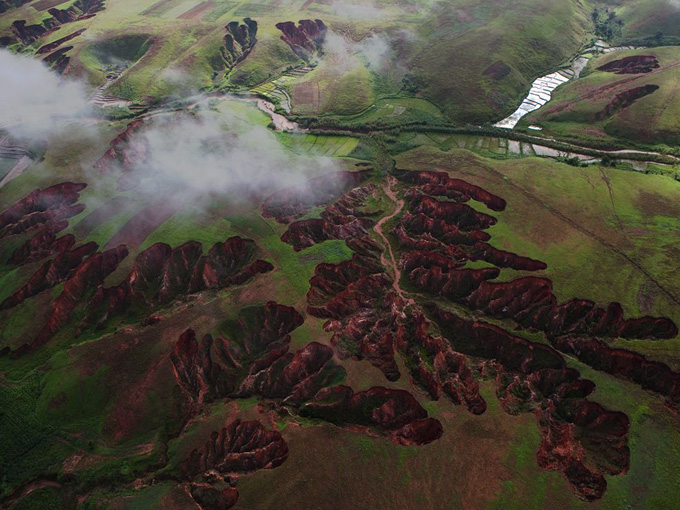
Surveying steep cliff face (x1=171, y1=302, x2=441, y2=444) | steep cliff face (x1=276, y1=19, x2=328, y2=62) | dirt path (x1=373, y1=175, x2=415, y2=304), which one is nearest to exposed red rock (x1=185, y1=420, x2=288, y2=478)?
steep cliff face (x1=171, y1=302, x2=441, y2=444)

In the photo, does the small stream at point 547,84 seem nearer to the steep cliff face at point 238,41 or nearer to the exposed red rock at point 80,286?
the steep cliff face at point 238,41

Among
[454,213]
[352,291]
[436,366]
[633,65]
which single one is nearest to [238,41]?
[454,213]

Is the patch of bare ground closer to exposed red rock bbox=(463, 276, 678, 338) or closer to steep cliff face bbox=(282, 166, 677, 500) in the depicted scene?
steep cliff face bbox=(282, 166, 677, 500)

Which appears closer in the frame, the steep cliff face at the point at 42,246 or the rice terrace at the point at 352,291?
the rice terrace at the point at 352,291

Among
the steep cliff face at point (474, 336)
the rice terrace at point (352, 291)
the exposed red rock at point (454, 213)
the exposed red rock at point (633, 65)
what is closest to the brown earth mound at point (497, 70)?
the rice terrace at point (352, 291)

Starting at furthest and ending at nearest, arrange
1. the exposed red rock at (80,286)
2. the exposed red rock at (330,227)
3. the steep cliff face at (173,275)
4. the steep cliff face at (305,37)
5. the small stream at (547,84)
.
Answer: the steep cliff face at (305,37) → the small stream at (547,84) → the exposed red rock at (330,227) → the steep cliff face at (173,275) → the exposed red rock at (80,286)

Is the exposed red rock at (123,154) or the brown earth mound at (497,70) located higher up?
the exposed red rock at (123,154)

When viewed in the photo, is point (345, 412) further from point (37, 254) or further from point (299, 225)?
point (37, 254)

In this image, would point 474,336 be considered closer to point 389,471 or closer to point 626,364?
point 626,364
